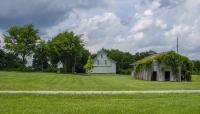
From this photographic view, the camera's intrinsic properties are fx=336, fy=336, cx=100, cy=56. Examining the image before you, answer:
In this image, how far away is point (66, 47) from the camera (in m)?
83.9

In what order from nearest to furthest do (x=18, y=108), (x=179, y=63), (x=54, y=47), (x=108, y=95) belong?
(x=18, y=108) < (x=108, y=95) < (x=179, y=63) < (x=54, y=47)

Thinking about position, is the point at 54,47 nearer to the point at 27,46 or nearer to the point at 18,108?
the point at 27,46

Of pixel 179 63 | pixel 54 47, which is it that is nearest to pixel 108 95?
pixel 179 63

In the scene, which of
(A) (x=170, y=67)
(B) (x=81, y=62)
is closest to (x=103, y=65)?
(B) (x=81, y=62)

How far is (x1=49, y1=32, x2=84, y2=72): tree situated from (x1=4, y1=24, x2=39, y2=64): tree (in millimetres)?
5198

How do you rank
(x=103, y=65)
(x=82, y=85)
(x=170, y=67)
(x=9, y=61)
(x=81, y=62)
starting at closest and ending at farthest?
1. (x=82, y=85)
2. (x=170, y=67)
3. (x=9, y=61)
4. (x=103, y=65)
5. (x=81, y=62)

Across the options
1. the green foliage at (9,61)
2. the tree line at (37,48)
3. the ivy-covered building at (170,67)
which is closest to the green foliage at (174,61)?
the ivy-covered building at (170,67)

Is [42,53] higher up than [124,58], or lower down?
lower down

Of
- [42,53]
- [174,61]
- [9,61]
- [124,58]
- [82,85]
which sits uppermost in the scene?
[124,58]

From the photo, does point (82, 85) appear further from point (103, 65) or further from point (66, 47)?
point (103, 65)

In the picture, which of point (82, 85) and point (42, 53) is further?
point (42, 53)

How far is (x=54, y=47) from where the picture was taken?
8388 cm

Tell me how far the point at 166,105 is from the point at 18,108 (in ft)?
19.6

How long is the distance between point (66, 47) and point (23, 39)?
11.9 meters
